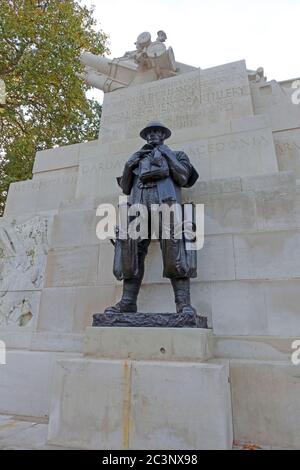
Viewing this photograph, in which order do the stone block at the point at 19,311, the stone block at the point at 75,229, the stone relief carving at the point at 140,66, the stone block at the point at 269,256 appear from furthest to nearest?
the stone relief carving at the point at 140,66 → the stone block at the point at 75,229 → the stone block at the point at 19,311 → the stone block at the point at 269,256

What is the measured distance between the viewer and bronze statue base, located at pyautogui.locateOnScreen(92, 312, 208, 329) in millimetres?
4098

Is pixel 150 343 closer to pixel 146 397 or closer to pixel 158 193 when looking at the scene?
pixel 146 397

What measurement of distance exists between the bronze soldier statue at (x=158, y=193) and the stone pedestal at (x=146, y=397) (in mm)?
604

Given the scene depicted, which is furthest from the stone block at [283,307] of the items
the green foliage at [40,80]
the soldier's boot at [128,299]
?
the green foliage at [40,80]

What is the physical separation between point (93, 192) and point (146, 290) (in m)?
2.94

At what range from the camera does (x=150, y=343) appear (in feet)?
13.1

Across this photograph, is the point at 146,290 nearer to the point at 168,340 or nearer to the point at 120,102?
the point at 168,340

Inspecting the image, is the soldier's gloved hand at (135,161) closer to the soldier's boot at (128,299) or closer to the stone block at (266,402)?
the soldier's boot at (128,299)

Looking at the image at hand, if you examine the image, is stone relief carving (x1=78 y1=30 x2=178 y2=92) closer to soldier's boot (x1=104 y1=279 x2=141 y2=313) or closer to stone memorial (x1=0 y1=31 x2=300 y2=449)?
stone memorial (x1=0 y1=31 x2=300 y2=449)

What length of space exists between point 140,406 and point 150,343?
717mm

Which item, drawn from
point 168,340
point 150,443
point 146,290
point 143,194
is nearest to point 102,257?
point 146,290

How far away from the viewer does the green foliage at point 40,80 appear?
44.9ft
